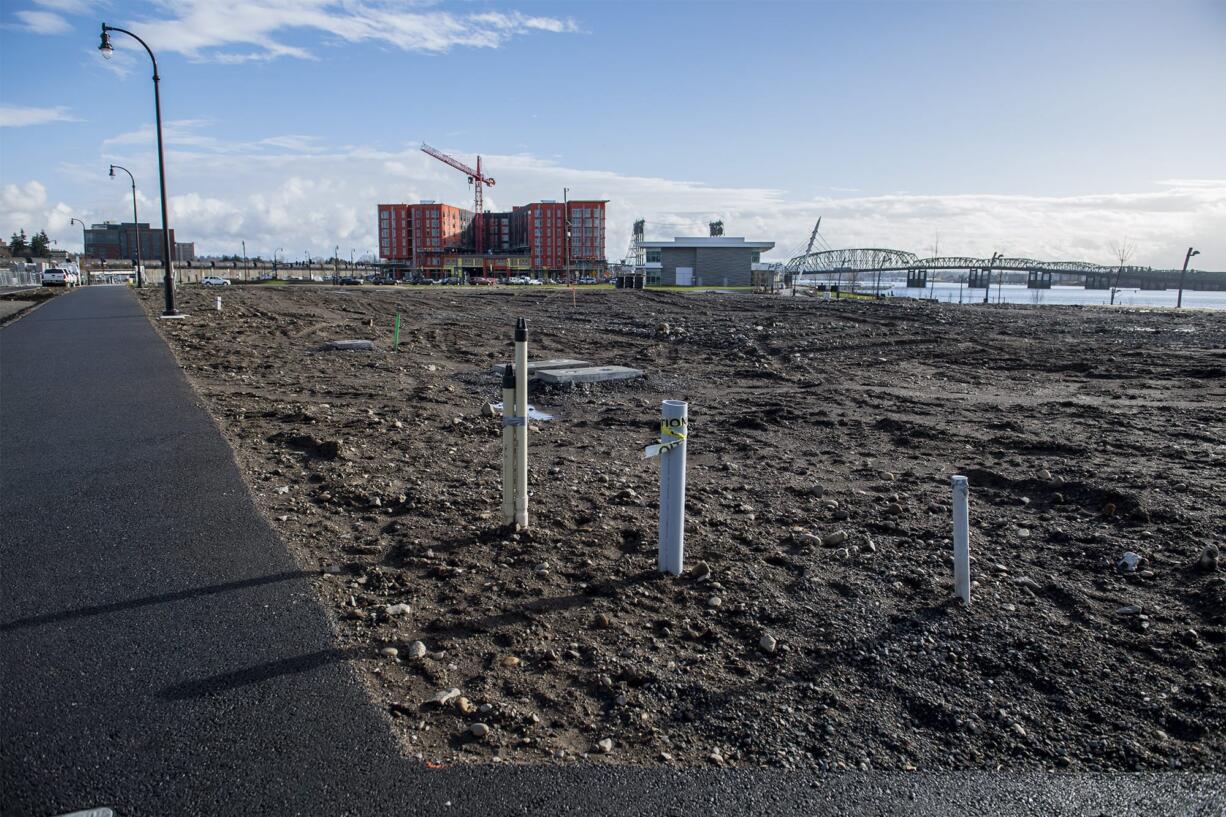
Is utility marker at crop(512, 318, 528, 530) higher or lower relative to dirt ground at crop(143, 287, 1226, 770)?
higher

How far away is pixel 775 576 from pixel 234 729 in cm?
327

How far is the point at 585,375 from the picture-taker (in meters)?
13.9

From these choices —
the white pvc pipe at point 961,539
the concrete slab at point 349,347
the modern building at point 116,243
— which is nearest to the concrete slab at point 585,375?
the concrete slab at point 349,347

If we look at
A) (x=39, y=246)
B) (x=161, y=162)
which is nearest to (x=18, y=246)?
(x=39, y=246)

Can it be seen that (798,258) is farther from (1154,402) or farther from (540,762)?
(540,762)

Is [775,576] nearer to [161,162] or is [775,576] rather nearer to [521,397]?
[521,397]

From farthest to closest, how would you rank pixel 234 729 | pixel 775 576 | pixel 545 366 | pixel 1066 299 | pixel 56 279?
pixel 1066 299
pixel 56 279
pixel 545 366
pixel 775 576
pixel 234 729

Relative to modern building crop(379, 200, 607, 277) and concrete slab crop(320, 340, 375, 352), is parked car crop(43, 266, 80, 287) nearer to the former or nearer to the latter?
concrete slab crop(320, 340, 375, 352)

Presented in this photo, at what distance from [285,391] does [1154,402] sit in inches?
549

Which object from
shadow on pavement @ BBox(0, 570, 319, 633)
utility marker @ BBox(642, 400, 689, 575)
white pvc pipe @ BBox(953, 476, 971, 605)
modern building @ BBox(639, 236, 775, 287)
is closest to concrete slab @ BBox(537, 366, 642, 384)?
utility marker @ BBox(642, 400, 689, 575)

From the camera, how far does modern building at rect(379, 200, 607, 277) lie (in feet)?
484

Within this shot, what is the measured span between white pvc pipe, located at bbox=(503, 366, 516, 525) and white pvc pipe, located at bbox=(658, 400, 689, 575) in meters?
1.04

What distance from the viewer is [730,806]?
9.85ft

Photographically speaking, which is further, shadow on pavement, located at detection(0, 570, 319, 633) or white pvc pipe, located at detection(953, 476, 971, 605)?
white pvc pipe, located at detection(953, 476, 971, 605)
